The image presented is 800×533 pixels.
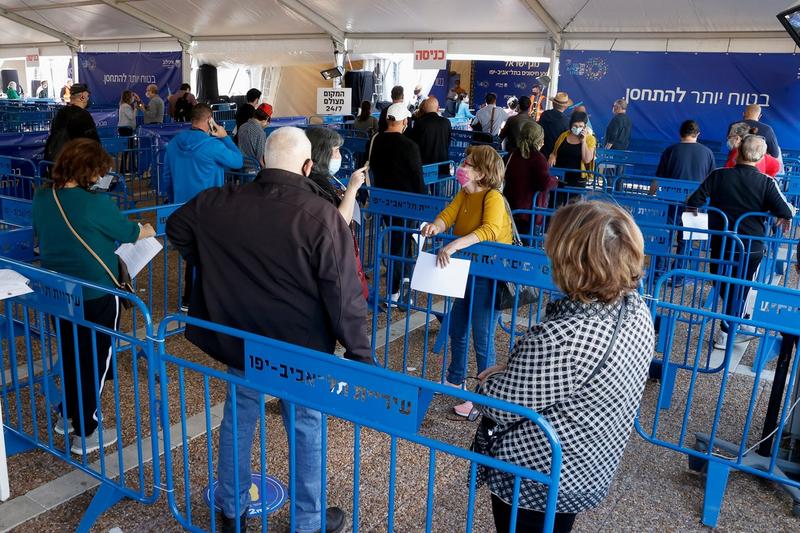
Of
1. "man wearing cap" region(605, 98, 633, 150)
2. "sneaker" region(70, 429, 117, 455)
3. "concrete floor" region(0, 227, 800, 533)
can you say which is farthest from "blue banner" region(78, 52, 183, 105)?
"sneaker" region(70, 429, 117, 455)

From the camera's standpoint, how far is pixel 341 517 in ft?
10.6

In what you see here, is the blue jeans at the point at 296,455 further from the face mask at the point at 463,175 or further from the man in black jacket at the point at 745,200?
the man in black jacket at the point at 745,200

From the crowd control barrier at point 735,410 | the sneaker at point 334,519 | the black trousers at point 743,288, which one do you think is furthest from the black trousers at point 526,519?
the black trousers at point 743,288

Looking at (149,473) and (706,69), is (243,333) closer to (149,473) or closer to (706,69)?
(149,473)

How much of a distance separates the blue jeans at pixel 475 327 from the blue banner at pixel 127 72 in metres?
20.6

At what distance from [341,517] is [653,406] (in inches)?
100.0

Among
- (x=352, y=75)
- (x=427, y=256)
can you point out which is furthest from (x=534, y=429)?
(x=352, y=75)

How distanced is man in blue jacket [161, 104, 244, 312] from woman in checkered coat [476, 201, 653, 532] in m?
4.32

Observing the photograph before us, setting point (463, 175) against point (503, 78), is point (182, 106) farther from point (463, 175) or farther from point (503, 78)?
point (503, 78)

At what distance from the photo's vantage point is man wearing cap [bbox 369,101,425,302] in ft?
21.8

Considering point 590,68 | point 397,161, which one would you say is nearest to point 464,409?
point 397,161

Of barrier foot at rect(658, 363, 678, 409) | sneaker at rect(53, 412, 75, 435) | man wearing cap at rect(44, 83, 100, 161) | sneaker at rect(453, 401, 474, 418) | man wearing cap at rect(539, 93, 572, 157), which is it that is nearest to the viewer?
sneaker at rect(53, 412, 75, 435)

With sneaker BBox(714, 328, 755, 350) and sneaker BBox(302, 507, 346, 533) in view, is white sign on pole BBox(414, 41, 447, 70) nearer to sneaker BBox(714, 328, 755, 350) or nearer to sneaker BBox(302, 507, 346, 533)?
sneaker BBox(714, 328, 755, 350)

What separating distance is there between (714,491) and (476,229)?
1.91 metres
